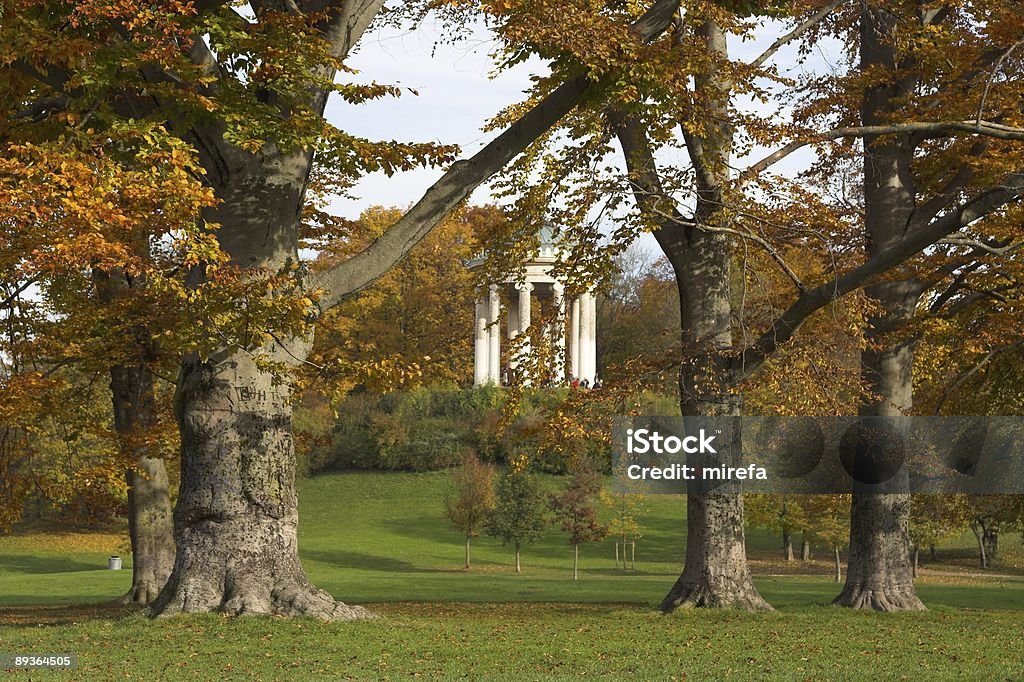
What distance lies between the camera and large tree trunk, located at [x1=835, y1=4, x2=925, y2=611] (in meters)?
19.0

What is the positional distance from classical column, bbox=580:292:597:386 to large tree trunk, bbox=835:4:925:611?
142 ft

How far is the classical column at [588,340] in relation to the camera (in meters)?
63.6

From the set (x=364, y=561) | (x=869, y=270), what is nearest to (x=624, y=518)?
(x=364, y=561)

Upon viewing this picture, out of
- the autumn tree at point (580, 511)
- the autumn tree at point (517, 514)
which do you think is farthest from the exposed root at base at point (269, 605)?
the autumn tree at point (517, 514)

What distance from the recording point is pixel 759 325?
18156mm

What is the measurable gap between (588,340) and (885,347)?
45.2m

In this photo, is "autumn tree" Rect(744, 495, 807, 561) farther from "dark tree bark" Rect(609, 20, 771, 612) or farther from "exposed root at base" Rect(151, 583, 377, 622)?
"exposed root at base" Rect(151, 583, 377, 622)

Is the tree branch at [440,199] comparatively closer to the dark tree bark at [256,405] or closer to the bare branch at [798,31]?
the dark tree bark at [256,405]

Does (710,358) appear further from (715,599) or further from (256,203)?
(256,203)

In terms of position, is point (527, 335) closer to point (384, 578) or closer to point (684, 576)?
point (684, 576)

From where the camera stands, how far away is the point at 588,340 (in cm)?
6378

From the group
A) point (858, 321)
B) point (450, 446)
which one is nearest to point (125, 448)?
point (858, 321)

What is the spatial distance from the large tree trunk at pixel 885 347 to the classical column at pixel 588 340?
1698 inches

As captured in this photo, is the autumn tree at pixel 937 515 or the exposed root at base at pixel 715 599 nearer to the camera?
the exposed root at base at pixel 715 599
